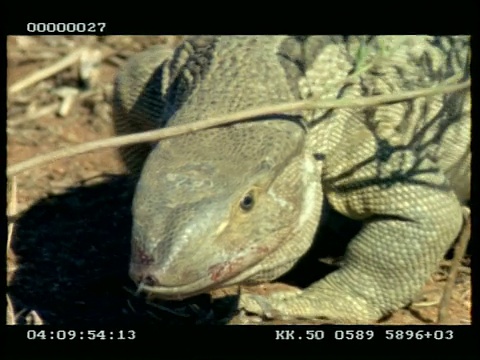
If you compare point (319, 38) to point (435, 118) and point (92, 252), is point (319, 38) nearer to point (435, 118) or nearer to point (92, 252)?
point (435, 118)

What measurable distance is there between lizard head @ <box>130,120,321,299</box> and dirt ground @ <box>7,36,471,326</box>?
1.74ft

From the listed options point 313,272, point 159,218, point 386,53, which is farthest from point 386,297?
point 159,218

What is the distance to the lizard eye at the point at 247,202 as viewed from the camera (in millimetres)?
4199

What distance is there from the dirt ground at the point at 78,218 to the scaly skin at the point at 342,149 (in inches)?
8.9

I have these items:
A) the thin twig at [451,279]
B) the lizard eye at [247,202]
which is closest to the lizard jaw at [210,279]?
the lizard eye at [247,202]

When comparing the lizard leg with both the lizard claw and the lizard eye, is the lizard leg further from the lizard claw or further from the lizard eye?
the lizard eye

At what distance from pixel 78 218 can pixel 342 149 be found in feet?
4.77

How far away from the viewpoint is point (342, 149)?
15.8 ft

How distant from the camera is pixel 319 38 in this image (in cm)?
488

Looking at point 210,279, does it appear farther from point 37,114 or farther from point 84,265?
point 37,114

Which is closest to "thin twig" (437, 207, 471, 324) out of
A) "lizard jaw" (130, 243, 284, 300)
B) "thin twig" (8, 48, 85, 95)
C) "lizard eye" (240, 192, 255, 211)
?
"lizard jaw" (130, 243, 284, 300)

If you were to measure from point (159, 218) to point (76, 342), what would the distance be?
689mm

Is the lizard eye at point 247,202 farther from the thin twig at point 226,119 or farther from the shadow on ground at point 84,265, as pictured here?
the shadow on ground at point 84,265

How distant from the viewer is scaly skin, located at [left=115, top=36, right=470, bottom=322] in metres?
4.41
